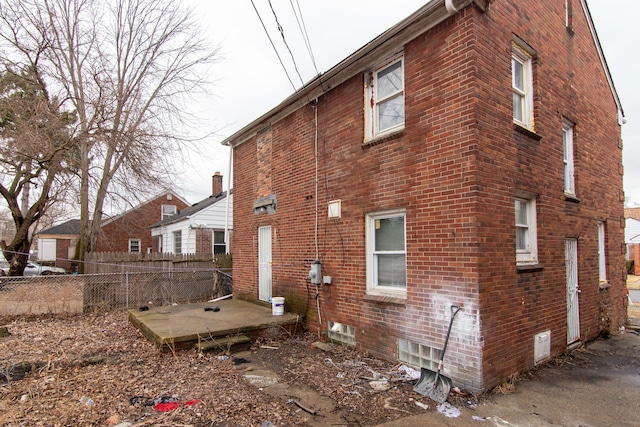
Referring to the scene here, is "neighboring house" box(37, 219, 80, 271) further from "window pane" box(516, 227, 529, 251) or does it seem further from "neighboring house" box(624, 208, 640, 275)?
"neighboring house" box(624, 208, 640, 275)

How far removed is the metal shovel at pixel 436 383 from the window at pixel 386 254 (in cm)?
110

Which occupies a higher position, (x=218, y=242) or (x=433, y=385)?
(x=218, y=242)

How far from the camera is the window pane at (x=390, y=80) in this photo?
6141 millimetres

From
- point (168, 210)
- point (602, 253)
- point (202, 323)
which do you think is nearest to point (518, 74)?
point (602, 253)

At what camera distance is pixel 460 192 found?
485cm

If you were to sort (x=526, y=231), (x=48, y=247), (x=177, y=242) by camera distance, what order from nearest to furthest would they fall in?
(x=526, y=231), (x=177, y=242), (x=48, y=247)

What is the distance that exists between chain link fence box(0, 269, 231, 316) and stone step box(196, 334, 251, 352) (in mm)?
5904

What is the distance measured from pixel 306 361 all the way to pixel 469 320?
9.24ft

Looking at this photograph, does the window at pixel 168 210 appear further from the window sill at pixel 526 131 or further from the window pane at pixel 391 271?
the window sill at pixel 526 131

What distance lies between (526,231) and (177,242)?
19.3 metres

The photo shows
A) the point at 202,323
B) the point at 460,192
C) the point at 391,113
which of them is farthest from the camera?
the point at 202,323

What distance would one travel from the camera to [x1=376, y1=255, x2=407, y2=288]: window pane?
589 cm

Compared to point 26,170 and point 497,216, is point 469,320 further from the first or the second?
point 26,170

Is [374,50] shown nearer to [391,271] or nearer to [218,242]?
[391,271]
